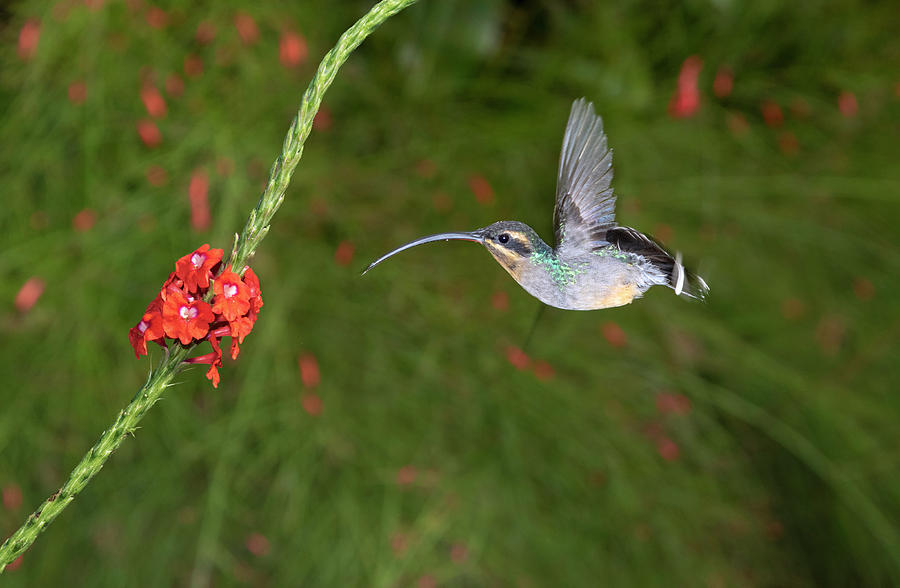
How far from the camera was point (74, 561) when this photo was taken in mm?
1705

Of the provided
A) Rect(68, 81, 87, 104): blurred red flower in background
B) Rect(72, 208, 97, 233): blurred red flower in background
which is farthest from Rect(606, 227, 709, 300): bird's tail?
Rect(68, 81, 87, 104): blurred red flower in background

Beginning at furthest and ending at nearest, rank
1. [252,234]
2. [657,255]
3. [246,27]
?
[246,27] → [657,255] → [252,234]

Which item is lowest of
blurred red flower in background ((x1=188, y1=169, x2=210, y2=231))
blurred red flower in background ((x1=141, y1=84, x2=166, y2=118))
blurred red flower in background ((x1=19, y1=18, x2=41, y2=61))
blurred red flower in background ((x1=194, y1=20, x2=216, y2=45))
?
blurred red flower in background ((x1=188, y1=169, x2=210, y2=231))

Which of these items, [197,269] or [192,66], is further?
[192,66]

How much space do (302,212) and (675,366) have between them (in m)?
0.93

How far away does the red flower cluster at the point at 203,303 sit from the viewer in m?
0.44

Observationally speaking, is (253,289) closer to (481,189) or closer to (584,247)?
(584,247)

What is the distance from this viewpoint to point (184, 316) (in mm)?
443

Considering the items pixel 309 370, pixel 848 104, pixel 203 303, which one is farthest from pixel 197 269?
pixel 848 104

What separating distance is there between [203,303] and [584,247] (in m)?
0.27

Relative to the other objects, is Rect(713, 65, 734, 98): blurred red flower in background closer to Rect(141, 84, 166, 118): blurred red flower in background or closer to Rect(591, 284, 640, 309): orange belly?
Rect(141, 84, 166, 118): blurred red flower in background

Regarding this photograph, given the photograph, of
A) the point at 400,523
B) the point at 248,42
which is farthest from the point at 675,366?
the point at 248,42

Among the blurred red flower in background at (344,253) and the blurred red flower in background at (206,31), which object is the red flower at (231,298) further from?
the blurred red flower in background at (206,31)

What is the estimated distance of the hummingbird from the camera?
1.62ft
